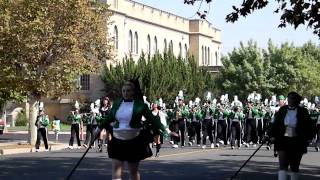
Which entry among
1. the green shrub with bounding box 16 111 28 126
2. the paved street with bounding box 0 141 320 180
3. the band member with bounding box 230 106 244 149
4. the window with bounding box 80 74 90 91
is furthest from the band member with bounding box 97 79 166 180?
the window with bounding box 80 74 90 91

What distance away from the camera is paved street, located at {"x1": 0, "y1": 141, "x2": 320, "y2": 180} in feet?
49.9

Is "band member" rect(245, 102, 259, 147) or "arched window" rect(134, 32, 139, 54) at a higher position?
"arched window" rect(134, 32, 139, 54)

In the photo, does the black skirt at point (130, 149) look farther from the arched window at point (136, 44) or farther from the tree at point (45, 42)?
the arched window at point (136, 44)

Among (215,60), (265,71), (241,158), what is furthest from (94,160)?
(215,60)

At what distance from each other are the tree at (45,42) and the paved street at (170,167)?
23.7 feet

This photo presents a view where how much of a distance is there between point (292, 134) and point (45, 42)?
17.3 metres

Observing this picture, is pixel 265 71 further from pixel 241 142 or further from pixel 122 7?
pixel 241 142

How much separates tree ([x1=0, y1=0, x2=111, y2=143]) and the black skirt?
17.6 metres

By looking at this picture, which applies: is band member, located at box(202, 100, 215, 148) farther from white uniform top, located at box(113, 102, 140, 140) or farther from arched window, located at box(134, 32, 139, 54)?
arched window, located at box(134, 32, 139, 54)

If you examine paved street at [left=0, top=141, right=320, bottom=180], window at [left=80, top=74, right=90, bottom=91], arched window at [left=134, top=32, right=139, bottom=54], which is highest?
arched window at [left=134, top=32, right=139, bottom=54]

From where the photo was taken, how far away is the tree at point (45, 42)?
2727 cm

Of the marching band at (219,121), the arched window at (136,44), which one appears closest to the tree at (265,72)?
the arched window at (136,44)

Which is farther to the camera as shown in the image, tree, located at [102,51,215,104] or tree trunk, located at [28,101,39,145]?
tree, located at [102,51,215,104]

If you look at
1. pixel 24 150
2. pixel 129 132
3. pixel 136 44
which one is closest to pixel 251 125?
pixel 24 150
